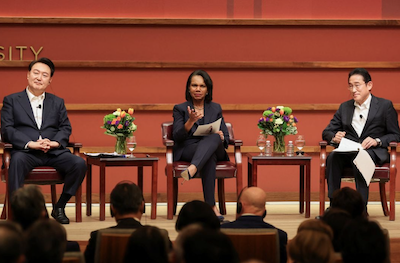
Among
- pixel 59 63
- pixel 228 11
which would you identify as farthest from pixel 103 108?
pixel 228 11

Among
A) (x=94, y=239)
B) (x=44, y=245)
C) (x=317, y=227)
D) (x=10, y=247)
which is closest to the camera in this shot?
(x=10, y=247)

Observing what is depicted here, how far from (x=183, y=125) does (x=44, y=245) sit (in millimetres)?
3419

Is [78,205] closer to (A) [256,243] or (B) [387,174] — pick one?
(B) [387,174]

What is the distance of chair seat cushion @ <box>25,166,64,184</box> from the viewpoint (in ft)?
16.0

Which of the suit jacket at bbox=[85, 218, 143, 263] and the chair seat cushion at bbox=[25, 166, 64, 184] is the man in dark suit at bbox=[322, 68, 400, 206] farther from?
the suit jacket at bbox=[85, 218, 143, 263]

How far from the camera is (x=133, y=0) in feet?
20.8

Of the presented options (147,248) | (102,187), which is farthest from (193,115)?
(147,248)

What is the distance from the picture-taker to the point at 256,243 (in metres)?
2.56

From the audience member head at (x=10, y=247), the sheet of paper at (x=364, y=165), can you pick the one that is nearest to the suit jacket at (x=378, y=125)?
the sheet of paper at (x=364, y=165)

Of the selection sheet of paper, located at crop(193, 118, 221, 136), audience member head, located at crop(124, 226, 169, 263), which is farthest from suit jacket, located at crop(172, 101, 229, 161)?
audience member head, located at crop(124, 226, 169, 263)

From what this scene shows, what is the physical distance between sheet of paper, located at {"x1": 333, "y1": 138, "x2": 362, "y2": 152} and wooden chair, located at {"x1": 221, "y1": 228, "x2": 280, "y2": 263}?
275 cm

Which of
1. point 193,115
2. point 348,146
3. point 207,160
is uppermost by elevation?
point 193,115

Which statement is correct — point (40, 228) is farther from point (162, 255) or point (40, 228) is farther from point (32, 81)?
point (32, 81)

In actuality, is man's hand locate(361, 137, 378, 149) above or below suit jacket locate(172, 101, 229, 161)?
below
